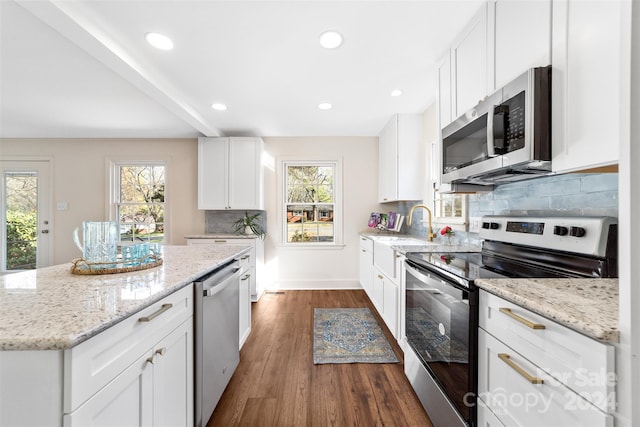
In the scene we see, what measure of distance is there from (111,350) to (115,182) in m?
4.48

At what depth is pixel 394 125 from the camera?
3252 mm

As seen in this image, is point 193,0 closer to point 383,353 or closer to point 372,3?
point 372,3

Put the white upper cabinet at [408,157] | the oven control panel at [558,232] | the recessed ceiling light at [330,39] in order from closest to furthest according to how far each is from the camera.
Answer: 1. the oven control panel at [558,232]
2. the recessed ceiling light at [330,39]
3. the white upper cabinet at [408,157]

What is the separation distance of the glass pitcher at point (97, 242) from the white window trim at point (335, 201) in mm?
2892

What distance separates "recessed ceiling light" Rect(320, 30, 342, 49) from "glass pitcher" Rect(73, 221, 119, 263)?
172cm

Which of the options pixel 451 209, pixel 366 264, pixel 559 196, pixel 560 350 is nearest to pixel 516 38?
pixel 559 196

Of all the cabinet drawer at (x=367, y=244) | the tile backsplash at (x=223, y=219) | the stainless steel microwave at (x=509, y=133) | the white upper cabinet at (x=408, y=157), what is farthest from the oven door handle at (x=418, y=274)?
the tile backsplash at (x=223, y=219)

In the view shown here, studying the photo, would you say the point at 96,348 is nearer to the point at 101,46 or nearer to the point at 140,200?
the point at 101,46

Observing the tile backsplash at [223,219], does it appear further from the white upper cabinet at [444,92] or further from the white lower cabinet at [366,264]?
the white upper cabinet at [444,92]

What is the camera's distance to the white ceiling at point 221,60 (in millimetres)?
1545

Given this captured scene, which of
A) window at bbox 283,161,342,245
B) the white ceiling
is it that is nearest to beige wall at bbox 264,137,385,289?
window at bbox 283,161,342,245

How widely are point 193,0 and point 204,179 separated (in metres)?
2.64

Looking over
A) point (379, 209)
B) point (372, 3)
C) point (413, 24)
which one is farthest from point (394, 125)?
point (372, 3)

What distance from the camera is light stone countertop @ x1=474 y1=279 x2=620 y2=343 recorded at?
63 cm
